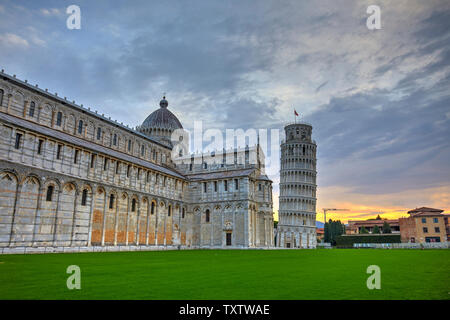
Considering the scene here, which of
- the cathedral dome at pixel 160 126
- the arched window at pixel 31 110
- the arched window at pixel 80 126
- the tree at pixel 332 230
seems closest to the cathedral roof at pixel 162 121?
the cathedral dome at pixel 160 126

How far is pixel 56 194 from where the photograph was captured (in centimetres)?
3312

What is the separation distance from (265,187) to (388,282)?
4827 centimetres

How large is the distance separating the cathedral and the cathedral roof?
22 cm

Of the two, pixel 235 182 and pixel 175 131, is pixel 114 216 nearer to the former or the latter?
pixel 235 182

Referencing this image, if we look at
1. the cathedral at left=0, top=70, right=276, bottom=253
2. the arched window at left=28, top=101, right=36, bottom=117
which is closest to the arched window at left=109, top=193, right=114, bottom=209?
the cathedral at left=0, top=70, right=276, bottom=253

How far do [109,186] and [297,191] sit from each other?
181 ft

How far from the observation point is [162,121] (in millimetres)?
69500

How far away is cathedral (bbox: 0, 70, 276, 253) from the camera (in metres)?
30.4

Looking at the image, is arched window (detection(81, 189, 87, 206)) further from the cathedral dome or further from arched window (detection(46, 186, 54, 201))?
the cathedral dome

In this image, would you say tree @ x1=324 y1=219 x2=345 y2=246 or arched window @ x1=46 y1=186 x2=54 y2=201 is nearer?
arched window @ x1=46 y1=186 x2=54 y2=201

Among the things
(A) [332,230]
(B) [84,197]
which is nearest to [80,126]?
(B) [84,197]

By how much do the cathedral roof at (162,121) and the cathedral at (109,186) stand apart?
8.7 inches

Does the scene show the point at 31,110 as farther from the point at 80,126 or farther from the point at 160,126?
the point at 160,126
